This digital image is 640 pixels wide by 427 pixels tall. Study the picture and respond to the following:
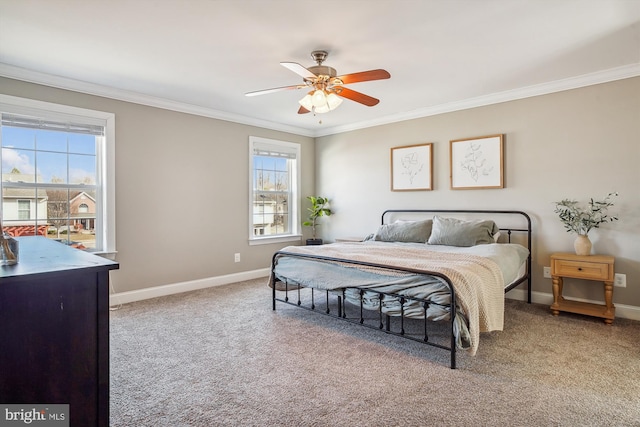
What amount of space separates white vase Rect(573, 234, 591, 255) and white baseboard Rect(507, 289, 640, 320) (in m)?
0.61

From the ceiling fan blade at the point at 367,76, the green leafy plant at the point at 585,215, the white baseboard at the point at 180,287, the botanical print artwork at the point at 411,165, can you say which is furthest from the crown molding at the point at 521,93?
the white baseboard at the point at 180,287

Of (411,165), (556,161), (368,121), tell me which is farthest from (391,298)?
(368,121)

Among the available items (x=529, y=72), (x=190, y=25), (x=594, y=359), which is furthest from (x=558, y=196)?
(x=190, y=25)

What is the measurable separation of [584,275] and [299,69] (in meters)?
3.20

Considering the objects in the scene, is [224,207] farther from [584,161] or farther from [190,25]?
[584,161]

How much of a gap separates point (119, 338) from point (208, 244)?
1.93m

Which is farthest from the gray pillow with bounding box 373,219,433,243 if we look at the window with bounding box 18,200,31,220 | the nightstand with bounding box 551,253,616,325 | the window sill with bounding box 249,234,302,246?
the window with bounding box 18,200,31,220

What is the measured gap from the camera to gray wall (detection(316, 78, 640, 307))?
338 cm

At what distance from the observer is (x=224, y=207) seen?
16.2 ft

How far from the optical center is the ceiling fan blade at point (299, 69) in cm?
245

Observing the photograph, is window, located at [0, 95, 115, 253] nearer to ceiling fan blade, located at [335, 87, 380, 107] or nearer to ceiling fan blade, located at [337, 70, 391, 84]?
ceiling fan blade, located at [335, 87, 380, 107]

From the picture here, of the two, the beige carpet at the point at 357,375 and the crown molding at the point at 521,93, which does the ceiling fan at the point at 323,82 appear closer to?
the beige carpet at the point at 357,375

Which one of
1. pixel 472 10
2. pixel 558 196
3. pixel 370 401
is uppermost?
pixel 472 10

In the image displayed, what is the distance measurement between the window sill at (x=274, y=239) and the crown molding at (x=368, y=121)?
1727mm
